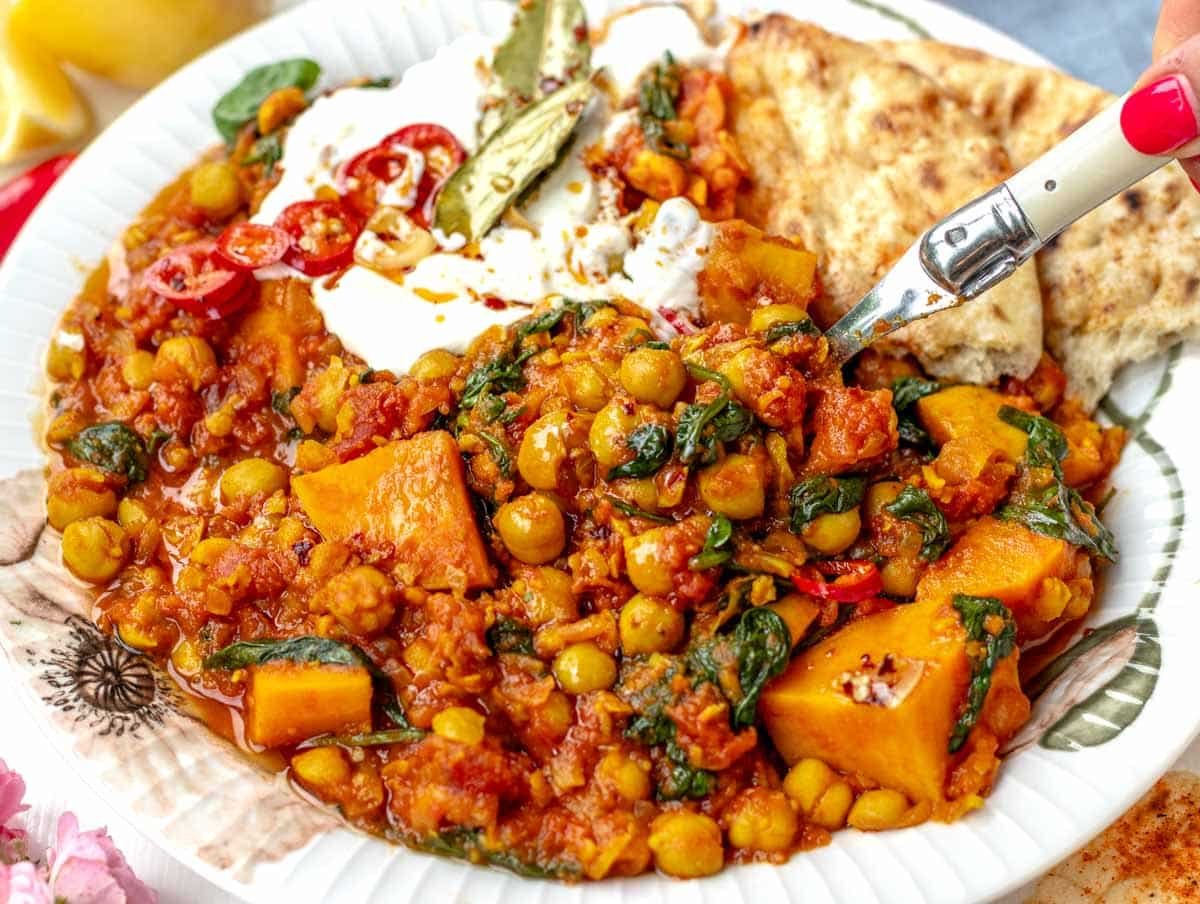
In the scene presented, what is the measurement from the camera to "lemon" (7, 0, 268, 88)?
6.82 m

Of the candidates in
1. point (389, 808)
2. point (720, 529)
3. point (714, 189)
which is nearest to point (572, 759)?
point (389, 808)

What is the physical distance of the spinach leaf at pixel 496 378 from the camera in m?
5.02

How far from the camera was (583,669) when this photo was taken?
174 inches

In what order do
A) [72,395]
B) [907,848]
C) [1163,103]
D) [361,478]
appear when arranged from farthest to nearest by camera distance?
[72,395] → [361,478] → [907,848] → [1163,103]

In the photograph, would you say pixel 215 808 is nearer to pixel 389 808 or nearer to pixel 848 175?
pixel 389 808

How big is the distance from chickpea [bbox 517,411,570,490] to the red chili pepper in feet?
3.34

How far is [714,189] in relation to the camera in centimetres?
573

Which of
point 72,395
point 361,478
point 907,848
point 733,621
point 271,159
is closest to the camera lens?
point 907,848

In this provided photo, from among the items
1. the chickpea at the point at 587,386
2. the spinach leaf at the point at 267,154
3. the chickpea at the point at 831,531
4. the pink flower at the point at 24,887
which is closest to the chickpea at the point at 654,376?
the chickpea at the point at 587,386

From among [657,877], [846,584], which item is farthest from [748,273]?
[657,877]

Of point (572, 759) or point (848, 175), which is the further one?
point (848, 175)

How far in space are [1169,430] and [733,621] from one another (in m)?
2.28

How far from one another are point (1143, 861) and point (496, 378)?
3308 millimetres

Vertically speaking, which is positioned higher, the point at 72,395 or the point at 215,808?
the point at 72,395
